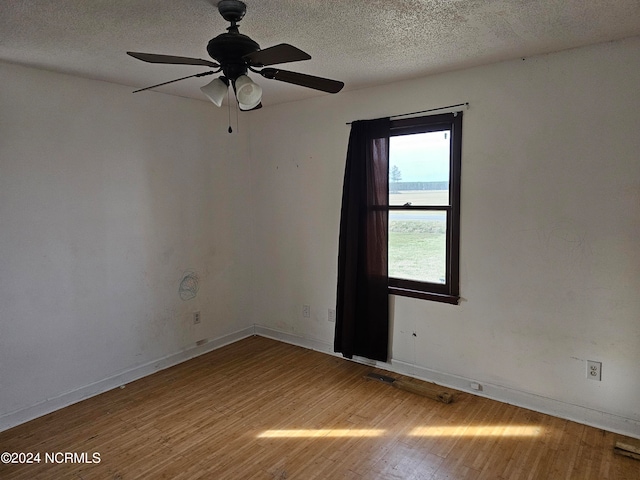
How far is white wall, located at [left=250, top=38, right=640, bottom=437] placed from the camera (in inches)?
100

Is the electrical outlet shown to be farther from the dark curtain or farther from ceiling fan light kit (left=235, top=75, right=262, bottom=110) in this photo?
ceiling fan light kit (left=235, top=75, right=262, bottom=110)

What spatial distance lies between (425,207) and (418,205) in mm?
64

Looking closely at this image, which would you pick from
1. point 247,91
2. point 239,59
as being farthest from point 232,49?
point 247,91

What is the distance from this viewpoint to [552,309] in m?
2.80

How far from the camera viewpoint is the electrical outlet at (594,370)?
2.66 m

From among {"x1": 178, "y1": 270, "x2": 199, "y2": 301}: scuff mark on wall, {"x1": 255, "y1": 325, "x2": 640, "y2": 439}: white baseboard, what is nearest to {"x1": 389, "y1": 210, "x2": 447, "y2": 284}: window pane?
{"x1": 255, "y1": 325, "x2": 640, "y2": 439}: white baseboard

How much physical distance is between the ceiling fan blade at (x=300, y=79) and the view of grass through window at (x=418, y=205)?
1.40 metres

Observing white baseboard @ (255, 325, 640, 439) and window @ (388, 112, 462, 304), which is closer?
white baseboard @ (255, 325, 640, 439)

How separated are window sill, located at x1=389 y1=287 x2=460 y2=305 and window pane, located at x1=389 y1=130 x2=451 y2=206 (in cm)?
72

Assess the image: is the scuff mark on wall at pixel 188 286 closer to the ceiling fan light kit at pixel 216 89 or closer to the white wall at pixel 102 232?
the white wall at pixel 102 232

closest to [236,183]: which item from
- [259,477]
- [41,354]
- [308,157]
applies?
[308,157]

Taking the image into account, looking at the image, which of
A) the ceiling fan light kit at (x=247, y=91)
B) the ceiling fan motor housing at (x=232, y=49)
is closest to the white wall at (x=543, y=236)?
the ceiling fan light kit at (x=247, y=91)

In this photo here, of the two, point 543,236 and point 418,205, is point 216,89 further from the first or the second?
point 543,236

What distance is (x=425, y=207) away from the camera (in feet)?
10.9
